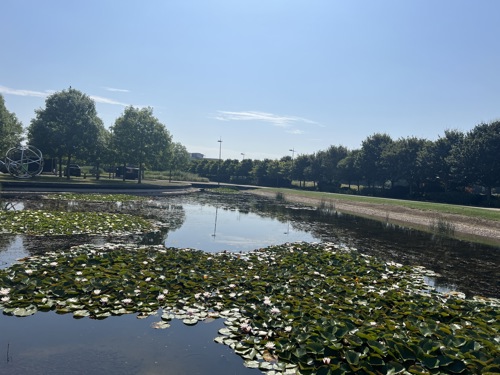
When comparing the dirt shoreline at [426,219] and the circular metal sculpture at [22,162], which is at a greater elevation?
A: the circular metal sculpture at [22,162]

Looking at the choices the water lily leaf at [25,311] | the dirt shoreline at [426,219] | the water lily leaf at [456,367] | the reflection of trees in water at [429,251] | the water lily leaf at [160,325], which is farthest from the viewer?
the dirt shoreline at [426,219]

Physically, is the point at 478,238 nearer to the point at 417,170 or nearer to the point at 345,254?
the point at 345,254

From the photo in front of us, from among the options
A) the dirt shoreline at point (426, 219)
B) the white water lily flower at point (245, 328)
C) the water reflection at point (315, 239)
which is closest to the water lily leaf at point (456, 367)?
the white water lily flower at point (245, 328)

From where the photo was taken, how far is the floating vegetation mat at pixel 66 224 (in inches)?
679

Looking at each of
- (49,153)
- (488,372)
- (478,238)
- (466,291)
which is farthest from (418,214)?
(49,153)

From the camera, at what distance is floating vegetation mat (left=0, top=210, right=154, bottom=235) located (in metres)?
17.2

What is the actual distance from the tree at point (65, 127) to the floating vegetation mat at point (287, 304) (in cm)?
4443

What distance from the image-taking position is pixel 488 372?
5691mm

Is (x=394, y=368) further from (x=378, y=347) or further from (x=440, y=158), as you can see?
(x=440, y=158)

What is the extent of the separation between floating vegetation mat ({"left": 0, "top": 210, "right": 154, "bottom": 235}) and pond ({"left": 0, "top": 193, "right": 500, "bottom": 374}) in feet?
3.80

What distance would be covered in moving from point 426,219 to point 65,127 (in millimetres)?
46529

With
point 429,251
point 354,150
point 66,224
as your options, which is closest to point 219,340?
point 66,224

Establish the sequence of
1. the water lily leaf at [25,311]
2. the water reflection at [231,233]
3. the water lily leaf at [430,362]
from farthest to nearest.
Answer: the water reflection at [231,233]
the water lily leaf at [25,311]
the water lily leaf at [430,362]

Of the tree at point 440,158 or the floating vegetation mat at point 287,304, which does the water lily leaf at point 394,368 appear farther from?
the tree at point 440,158
